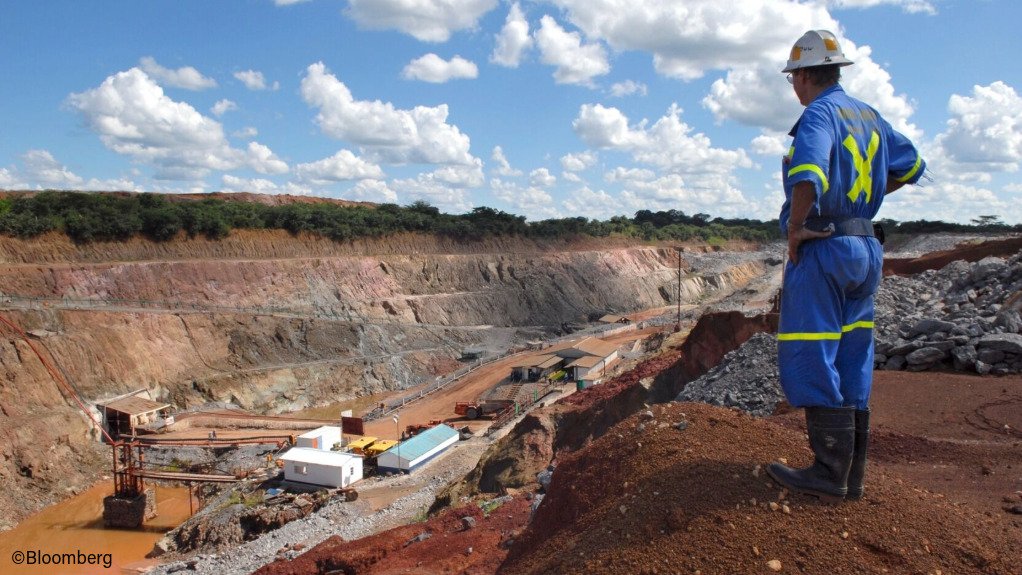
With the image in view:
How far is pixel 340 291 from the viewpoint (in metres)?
49.3

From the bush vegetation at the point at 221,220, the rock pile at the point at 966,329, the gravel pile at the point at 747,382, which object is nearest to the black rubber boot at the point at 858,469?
the gravel pile at the point at 747,382

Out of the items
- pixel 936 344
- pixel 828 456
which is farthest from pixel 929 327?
pixel 828 456

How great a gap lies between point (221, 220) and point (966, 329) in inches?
1910

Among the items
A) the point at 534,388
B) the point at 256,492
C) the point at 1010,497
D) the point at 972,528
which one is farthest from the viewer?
the point at 534,388

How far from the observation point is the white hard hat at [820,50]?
429cm

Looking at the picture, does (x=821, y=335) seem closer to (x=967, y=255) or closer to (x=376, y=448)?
(x=376, y=448)

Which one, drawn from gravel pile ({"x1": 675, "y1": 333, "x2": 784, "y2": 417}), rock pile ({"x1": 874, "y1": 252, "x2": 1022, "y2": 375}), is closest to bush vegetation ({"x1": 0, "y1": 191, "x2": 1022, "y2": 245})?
rock pile ({"x1": 874, "y1": 252, "x2": 1022, "y2": 375})

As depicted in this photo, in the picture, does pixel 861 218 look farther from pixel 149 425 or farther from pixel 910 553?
pixel 149 425

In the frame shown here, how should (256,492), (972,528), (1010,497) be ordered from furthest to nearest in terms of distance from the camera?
1. (256,492)
2. (1010,497)
3. (972,528)

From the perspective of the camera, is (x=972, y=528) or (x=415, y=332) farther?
(x=415, y=332)

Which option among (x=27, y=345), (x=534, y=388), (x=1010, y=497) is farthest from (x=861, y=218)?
(x=27, y=345)

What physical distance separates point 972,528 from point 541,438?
43.6ft

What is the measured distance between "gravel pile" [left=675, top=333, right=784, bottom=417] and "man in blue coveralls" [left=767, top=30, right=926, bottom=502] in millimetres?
6430

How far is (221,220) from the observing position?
48781mm
